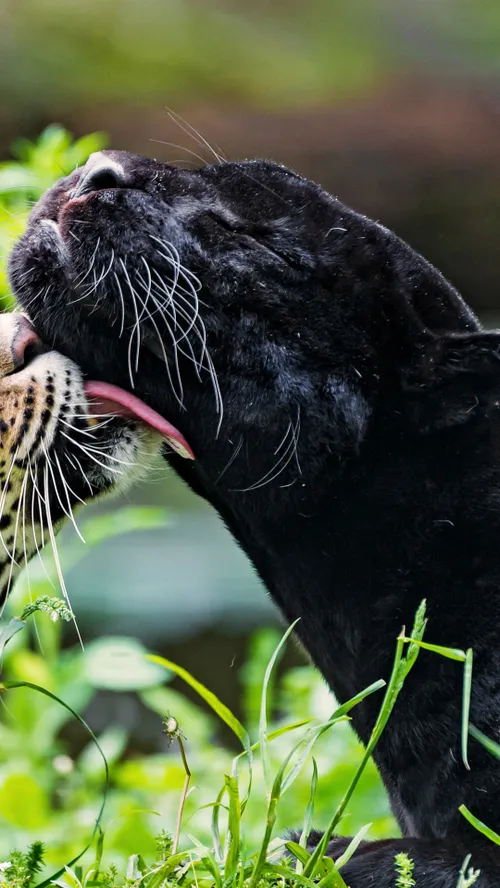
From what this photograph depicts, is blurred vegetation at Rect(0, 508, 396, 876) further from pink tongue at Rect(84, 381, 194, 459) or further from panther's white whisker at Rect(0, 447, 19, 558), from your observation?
pink tongue at Rect(84, 381, 194, 459)

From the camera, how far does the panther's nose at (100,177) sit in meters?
2.17

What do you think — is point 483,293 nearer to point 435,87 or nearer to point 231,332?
point 435,87

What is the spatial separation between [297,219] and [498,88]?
12.7ft

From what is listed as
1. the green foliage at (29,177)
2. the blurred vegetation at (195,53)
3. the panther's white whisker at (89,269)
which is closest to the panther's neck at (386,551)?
the panther's white whisker at (89,269)

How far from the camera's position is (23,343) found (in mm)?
2211

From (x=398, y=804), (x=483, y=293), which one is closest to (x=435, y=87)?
(x=483, y=293)

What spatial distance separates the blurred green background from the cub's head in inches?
141

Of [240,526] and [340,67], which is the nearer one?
[240,526]

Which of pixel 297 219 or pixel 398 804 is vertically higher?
pixel 297 219

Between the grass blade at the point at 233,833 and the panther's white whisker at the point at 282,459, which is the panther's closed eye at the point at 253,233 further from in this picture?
the grass blade at the point at 233,833

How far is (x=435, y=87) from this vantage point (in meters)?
5.77

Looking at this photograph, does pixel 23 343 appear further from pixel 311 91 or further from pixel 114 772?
pixel 311 91

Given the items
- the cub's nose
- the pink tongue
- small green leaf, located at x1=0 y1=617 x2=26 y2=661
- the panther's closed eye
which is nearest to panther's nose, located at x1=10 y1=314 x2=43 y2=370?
the cub's nose

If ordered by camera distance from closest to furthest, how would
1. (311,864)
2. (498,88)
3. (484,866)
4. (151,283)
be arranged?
(311,864), (484,866), (151,283), (498,88)
